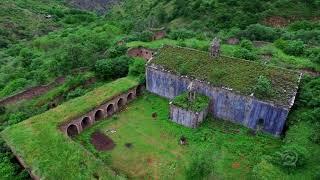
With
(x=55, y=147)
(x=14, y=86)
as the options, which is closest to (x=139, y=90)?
(x=55, y=147)

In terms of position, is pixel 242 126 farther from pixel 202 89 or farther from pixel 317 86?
pixel 317 86

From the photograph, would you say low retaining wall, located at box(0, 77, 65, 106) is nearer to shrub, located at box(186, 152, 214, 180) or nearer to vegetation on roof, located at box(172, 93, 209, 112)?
vegetation on roof, located at box(172, 93, 209, 112)

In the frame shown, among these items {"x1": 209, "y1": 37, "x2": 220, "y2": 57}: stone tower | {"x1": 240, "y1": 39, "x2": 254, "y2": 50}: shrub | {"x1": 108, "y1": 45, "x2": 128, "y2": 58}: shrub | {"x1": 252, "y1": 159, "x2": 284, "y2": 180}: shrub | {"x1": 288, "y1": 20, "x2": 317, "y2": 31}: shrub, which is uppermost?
{"x1": 209, "y1": 37, "x2": 220, "y2": 57}: stone tower

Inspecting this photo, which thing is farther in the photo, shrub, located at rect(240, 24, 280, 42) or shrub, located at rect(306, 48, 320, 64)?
shrub, located at rect(240, 24, 280, 42)

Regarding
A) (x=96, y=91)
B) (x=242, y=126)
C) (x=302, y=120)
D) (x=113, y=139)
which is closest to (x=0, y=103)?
(x=96, y=91)

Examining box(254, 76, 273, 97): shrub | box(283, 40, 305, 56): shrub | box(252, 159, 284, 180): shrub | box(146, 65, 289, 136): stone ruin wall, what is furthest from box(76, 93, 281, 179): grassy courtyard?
box(283, 40, 305, 56): shrub

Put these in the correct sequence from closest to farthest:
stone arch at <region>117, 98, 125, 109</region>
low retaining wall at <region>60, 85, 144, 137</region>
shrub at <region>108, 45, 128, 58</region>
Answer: low retaining wall at <region>60, 85, 144, 137</region> → stone arch at <region>117, 98, 125, 109</region> → shrub at <region>108, 45, 128, 58</region>
